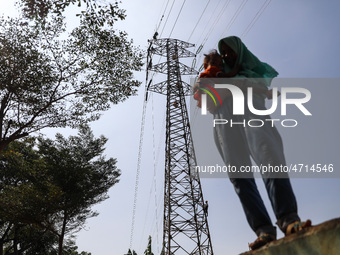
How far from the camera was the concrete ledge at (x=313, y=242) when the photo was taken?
1161 millimetres

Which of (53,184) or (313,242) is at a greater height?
(53,184)

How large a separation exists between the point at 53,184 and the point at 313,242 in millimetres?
20337

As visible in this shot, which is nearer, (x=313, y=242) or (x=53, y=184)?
(x=313, y=242)

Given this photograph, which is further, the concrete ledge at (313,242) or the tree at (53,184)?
the tree at (53,184)

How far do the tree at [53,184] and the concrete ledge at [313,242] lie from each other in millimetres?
16417

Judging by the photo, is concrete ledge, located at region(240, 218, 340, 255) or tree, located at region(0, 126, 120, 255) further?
tree, located at region(0, 126, 120, 255)

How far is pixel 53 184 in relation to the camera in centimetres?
1934

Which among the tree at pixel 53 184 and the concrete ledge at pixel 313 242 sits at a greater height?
the tree at pixel 53 184

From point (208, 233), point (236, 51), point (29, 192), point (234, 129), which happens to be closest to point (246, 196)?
point (234, 129)

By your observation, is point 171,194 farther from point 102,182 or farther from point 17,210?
point 17,210

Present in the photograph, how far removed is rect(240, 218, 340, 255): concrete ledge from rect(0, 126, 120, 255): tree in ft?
53.9

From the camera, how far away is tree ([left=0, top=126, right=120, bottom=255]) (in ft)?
58.6

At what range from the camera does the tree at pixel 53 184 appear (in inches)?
703

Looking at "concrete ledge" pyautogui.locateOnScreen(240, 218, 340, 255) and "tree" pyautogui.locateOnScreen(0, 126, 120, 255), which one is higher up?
"tree" pyautogui.locateOnScreen(0, 126, 120, 255)
